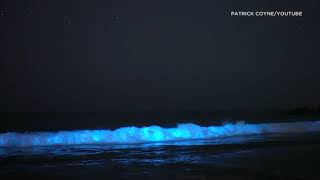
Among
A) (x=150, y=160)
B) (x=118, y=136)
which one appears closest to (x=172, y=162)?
(x=150, y=160)

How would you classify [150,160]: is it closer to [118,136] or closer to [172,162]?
[172,162]

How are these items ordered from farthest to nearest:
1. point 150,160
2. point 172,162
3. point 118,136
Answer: point 118,136, point 150,160, point 172,162

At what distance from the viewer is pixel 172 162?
13.7m

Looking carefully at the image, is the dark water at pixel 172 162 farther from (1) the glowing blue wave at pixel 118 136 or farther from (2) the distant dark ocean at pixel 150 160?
(1) the glowing blue wave at pixel 118 136

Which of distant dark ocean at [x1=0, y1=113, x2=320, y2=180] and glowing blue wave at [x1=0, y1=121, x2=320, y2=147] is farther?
glowing blue wave at [x1=0, y1=121, x2=320, y2=147]

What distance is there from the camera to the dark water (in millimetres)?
11594

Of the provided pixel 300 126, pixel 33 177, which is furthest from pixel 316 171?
pixel 300 126

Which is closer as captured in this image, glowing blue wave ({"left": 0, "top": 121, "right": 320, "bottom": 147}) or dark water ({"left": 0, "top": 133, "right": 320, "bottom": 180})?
dark water ({"left": 0, "top": 133, "right": 320, "bottom": 180})

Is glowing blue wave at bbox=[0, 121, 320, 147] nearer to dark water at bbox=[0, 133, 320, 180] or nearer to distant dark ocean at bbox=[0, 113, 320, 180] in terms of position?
distant dark ocean at bbox=[0, 113, 320, 180]

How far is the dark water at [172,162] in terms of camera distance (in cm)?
1159

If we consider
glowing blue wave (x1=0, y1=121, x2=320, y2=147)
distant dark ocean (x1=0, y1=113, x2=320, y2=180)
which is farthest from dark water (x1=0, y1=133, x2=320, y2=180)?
glowing blue wave (x1=0, y1=121, x2=320, y2=147)

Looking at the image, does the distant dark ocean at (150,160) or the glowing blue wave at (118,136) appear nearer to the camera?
the distant dark ocean at (150,160)

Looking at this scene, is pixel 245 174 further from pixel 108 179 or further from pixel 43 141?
pixel 43 141

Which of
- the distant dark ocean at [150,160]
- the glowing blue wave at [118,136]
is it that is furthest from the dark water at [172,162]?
the glowing blue wave at [118,136]
